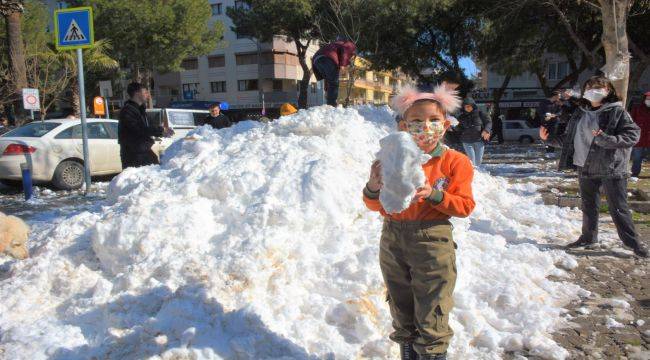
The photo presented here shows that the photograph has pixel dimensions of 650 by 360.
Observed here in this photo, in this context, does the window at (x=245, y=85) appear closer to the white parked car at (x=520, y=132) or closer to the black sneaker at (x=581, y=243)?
the white parked car at (x=520, y=132)

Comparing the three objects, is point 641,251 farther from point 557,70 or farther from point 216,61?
point 216,61

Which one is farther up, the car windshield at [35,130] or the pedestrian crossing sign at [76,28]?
the pedestrian crossing sign at [76,28]

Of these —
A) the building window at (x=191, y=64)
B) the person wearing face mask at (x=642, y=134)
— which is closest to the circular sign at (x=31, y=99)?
the person wearing face mask at (x=642, y=134)

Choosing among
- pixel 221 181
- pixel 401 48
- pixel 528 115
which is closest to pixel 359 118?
pixel 221 181

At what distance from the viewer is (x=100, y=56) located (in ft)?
68.7

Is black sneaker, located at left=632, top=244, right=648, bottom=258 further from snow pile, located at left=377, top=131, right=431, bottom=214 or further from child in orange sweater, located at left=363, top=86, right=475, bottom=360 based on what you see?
snow pile, located at left=377, top=131, right=431, bottom=214

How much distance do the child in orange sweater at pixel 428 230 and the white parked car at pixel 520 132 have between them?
24.6 metres

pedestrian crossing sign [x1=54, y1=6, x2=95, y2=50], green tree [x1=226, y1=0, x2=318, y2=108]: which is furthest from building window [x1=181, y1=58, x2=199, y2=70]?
pedestrian crossing sign [x1=54, y1=6, x2=95, y2=50]

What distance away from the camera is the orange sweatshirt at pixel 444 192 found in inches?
89.3

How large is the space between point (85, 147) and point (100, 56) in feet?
46.7

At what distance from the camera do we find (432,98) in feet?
7.84

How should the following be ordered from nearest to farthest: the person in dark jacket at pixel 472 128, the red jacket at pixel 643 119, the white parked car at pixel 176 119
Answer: the person in dark jacket at pixel 472 128 < the red jacket at pixel 643 119 < the white parked car at pixel 176 119

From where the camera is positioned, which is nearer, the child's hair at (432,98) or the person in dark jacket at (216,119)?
the child's hair at (432,98)

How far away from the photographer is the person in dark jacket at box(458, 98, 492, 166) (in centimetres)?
800
